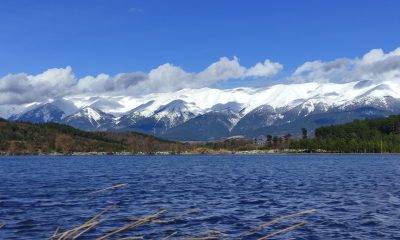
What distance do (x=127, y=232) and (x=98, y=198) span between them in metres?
23.6

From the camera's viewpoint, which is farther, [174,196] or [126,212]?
[174,196]

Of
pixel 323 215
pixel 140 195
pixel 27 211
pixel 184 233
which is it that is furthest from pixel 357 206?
pixel 27 211

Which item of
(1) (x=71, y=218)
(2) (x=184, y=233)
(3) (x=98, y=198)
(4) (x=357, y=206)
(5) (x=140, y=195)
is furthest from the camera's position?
(5) (x=140, y=195)

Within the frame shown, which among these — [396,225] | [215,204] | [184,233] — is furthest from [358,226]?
[215,204]

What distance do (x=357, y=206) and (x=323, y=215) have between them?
26.4 feet

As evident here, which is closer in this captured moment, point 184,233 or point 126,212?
point 184,233

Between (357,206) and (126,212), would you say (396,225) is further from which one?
(126,212)

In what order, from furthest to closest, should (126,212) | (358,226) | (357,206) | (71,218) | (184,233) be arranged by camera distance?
1. (357,206)
2. (126,212)
3. (71,218)
4. (358,226)
5. (184,233)

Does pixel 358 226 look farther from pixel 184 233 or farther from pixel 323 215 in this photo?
pixel 184 233

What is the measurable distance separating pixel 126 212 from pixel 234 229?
14107mm

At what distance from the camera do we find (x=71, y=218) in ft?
154

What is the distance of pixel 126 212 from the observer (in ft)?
168

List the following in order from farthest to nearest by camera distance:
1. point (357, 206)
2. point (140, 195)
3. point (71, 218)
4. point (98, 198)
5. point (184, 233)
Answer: point (140, 195) → point (98, 198) → point (357, 206) → point (71, 218) → point (184, 233)

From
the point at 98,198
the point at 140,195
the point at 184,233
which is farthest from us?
the point at 140,195
